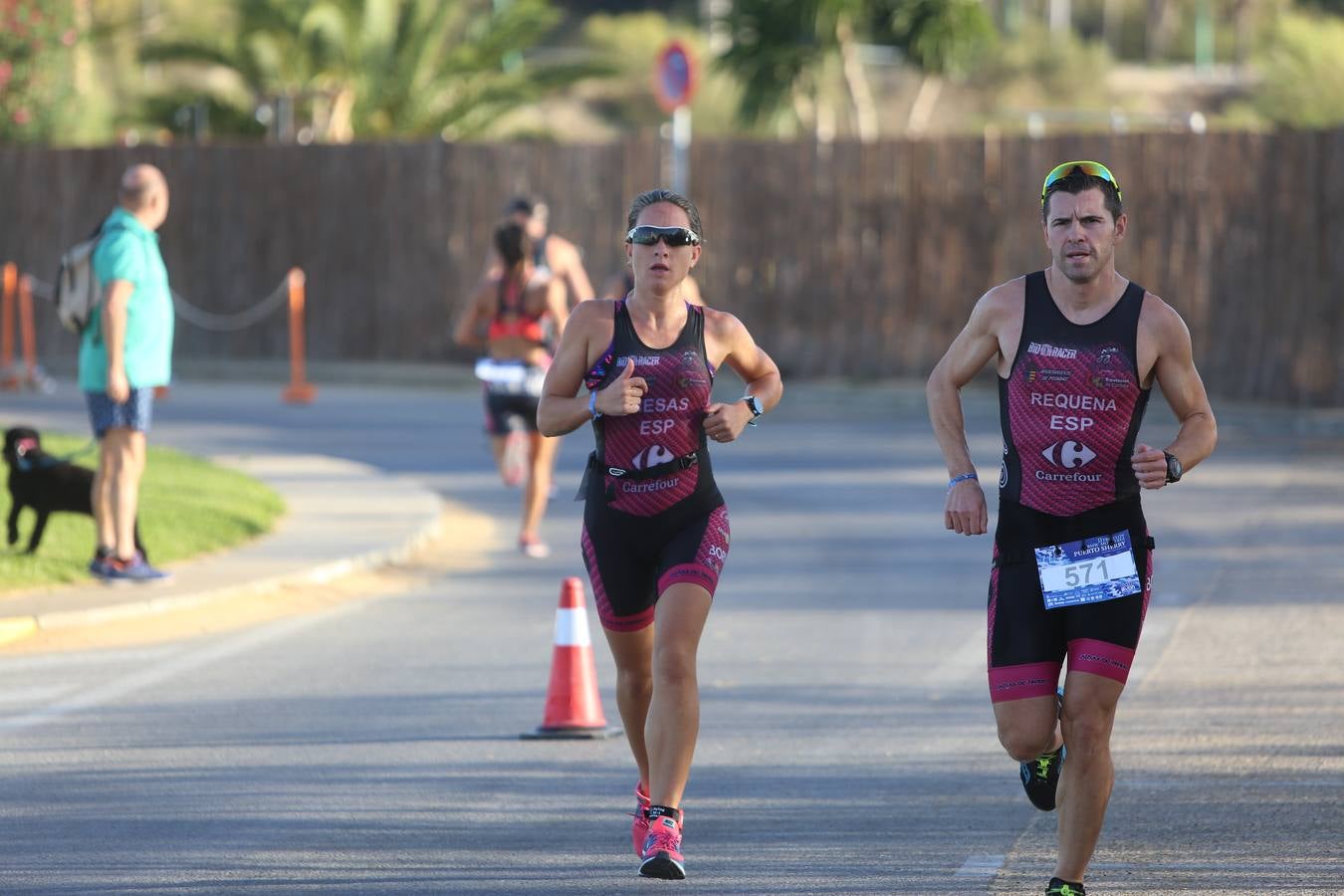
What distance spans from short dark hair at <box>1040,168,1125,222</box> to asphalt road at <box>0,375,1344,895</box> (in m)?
1.91

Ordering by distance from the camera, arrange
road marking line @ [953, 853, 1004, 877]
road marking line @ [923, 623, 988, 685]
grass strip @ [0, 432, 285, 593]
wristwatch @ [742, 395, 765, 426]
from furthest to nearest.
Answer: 1. grass strip @ [0, 432, 285, 593]
2. road marking line @ [923, 623, 988, 685]
3. wristwatch @ [742, 395, 765, 426]
4. road marking line @ [953, 853, 1004, 877]

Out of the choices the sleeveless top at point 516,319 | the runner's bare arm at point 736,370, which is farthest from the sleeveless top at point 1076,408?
the sleeveless top at point 516,319

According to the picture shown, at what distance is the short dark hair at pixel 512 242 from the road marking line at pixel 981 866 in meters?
7.67

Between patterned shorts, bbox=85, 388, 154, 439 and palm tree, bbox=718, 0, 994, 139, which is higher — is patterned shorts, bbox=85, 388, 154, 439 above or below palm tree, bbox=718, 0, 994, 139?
below

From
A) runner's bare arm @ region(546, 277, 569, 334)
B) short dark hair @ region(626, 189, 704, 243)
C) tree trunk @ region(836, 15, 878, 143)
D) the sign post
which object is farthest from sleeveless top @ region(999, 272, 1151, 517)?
tree trunk @ region(836, 15, 878, 143)

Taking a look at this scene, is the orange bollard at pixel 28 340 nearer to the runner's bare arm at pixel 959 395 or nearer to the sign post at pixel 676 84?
the sign post at pixel 676 84

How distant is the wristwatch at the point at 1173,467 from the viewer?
5.95 m

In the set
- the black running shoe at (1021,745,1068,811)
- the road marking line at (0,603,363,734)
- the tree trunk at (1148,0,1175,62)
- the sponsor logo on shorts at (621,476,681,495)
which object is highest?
the tree trunk at (1148,0,1175,62)

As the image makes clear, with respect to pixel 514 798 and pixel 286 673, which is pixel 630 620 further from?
pixel 286 673

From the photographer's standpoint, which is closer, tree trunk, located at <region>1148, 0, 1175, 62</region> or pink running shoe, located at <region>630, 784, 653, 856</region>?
pink running shoe, located at <region>630, 784, 653, 856</region>

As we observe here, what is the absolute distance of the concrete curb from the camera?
11336 millimetres

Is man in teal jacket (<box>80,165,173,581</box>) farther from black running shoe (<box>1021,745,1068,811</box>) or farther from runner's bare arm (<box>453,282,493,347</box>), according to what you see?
black running shoe (<box>1021,745,1068,811</box>)

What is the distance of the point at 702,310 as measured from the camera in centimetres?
699

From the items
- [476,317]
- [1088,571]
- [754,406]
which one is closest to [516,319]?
[476,317]
